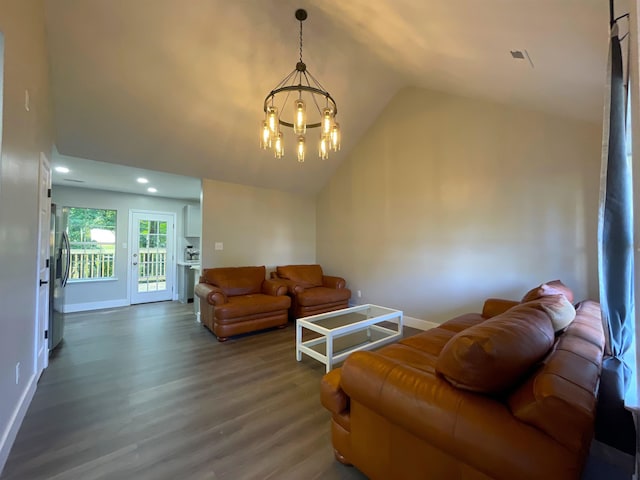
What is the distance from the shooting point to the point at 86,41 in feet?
8.37

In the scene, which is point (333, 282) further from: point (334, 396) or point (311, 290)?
point (334, 396)

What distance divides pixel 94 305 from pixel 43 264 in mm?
3222

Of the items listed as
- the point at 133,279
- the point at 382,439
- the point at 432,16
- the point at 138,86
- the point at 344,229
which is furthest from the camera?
the point at 133,279

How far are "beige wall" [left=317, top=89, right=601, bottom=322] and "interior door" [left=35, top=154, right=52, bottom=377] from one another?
414cm

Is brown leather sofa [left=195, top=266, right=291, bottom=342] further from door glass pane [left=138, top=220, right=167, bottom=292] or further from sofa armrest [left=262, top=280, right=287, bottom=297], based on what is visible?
door glass pane [left=138, top=220, right=167, bottom=292]

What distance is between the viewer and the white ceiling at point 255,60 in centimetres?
197

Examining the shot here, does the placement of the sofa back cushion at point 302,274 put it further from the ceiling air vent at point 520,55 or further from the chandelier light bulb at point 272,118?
the ceiling air vent at point 520,55

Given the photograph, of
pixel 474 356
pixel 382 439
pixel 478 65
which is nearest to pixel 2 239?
pixel 382 439

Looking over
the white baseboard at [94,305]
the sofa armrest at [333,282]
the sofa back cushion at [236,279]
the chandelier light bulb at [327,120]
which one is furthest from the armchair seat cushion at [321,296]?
the white baseboard at [94,305]

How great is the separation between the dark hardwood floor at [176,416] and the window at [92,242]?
234cm

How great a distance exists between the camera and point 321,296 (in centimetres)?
452

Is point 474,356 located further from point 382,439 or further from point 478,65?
point 478,65

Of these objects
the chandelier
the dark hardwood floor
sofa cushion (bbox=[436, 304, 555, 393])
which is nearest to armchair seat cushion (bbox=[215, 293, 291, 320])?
the dark hardwood floor

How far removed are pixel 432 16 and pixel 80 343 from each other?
518cm
